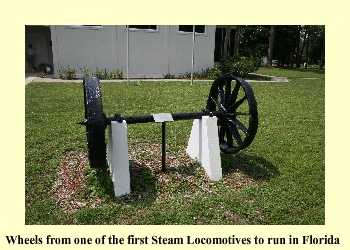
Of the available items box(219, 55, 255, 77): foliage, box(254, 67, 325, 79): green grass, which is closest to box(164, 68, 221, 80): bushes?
box(219, 55, 255, 77): foliage

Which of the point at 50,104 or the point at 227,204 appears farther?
the point at 50,104

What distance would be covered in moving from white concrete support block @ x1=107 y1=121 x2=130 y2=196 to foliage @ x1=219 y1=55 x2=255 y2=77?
47.0 feet

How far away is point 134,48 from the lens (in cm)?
1609

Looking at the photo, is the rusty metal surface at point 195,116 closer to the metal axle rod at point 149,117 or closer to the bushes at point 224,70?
the metal axle rod at point 149,117

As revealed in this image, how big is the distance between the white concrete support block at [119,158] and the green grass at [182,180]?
0.47ft

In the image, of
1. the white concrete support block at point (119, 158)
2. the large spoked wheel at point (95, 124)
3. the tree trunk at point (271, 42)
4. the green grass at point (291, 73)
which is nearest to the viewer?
the large spoked wheel at point (95, 124)

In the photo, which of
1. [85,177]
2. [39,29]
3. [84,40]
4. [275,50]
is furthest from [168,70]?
[275,50]

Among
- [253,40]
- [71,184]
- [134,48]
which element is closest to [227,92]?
[71,184]

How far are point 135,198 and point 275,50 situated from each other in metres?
34.2

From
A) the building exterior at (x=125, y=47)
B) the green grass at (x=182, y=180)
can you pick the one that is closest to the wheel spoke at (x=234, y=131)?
the green grass at (x=182, y=180)

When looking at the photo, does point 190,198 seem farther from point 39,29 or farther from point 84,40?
point 39,29

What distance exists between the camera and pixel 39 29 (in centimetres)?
1859

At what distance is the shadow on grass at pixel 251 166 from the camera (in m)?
4.63

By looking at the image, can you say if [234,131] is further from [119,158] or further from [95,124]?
[95,124]
